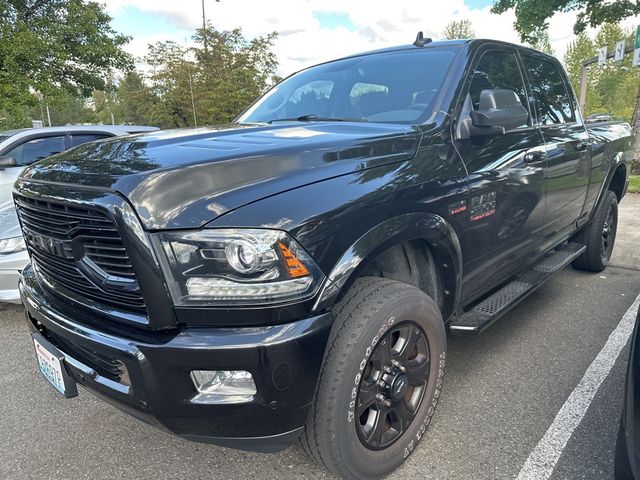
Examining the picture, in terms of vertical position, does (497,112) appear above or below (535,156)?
above

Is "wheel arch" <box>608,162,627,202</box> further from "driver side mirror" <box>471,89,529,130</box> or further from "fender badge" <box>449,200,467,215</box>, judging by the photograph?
"fender badge" <box>449,200,467,215</box>

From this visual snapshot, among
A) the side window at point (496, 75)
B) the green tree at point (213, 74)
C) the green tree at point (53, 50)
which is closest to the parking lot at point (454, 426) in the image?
the side window at point (496, 75)

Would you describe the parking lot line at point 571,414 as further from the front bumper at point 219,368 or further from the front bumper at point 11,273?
the front bumper at point 11,273

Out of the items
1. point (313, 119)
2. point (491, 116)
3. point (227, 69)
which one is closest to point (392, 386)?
point (491, 116)

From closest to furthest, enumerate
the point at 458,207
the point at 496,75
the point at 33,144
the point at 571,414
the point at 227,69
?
1. the point at 458,207
2. the point at 571,414
3. the point at 496,75
4. the point at 33,144
5. the point at 227,69

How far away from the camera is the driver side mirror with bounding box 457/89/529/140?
2412mm

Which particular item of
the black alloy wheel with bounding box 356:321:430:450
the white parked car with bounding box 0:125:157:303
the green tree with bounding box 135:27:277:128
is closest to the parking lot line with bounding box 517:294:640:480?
the black alloy wheel with bounding box 356:321:430:450

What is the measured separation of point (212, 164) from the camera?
1682 mm

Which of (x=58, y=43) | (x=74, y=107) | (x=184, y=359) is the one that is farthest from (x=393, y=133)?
(x=74, y=107)

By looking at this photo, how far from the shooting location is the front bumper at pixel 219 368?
1554mm

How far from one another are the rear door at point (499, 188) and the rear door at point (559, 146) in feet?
0.56

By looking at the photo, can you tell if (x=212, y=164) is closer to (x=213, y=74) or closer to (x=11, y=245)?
(x=11, y=245)

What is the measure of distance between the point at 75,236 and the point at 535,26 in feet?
45.4

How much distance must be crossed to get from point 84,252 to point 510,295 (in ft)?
8.16
